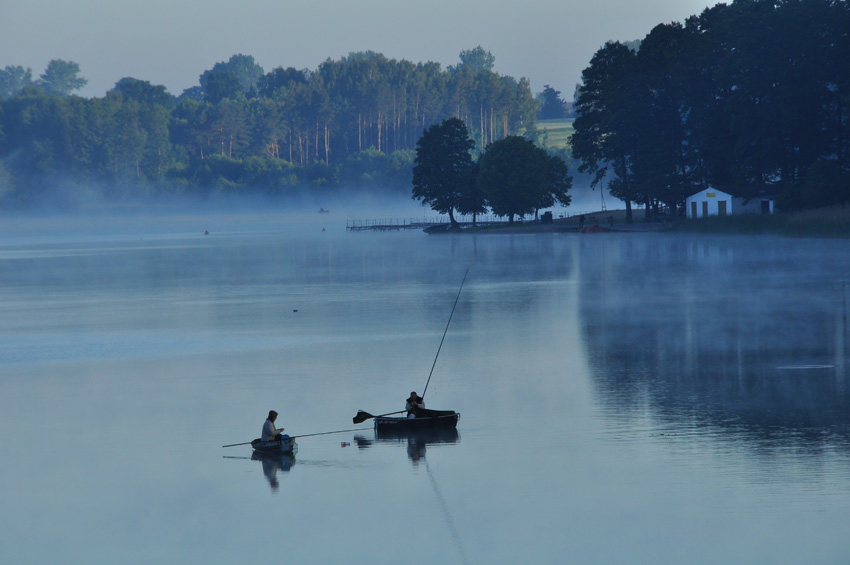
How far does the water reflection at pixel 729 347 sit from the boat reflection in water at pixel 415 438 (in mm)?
3441

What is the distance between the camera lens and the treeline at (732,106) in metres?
93.4

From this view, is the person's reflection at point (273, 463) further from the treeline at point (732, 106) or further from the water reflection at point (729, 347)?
the treeline at point (732, 106)

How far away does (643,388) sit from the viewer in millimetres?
22656

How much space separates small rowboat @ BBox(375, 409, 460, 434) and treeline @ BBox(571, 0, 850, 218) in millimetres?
74700

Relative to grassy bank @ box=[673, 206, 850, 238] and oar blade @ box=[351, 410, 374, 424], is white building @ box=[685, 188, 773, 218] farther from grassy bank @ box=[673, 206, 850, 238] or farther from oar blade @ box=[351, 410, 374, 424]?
oar blade @ box=[351, 410, 374, 424]

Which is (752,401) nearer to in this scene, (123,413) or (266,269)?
(123,413)

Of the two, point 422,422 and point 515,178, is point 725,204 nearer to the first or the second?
point 515,178

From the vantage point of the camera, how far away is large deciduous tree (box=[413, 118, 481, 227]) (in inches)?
5359

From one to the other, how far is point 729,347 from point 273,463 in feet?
48.8

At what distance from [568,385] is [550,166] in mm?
110388

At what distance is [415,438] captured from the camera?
19.2 meters

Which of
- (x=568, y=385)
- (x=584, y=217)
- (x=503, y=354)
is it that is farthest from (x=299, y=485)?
(x=584, y=217)

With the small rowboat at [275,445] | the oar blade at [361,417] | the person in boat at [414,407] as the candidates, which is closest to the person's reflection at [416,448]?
the person in boat at [414,407]

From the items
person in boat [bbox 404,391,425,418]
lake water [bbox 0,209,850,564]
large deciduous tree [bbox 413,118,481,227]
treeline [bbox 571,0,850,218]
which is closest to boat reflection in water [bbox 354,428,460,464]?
lake water [bbox 0,209,850,564]
